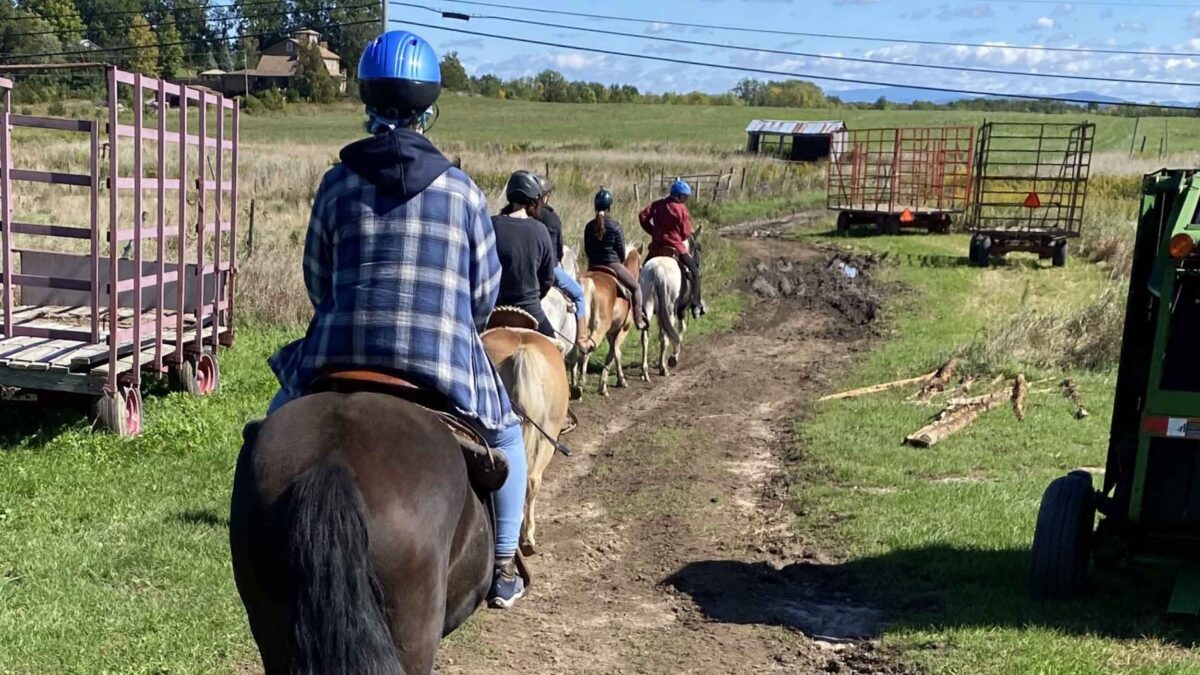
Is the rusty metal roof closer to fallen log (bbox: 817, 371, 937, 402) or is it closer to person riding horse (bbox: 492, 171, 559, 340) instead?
fallen log (bbox: 817, 371, 937, 402)

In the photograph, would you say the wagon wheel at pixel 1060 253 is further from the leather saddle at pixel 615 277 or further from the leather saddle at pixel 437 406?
the leather saddle at pixel 437 406

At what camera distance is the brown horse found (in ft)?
9.34

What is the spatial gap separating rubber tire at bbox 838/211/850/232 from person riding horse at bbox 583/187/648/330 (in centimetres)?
1916

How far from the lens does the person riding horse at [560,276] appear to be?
7879mm

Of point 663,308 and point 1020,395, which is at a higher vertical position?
point 663,308

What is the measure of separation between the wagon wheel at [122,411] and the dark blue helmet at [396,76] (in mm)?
5834

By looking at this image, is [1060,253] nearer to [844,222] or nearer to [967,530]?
[844,222]

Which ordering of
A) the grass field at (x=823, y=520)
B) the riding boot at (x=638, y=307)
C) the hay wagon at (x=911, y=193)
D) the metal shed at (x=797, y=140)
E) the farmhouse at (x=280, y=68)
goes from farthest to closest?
the farmhouse at (x=280, y=68), the metal shed at (x=797, y=140), the hay wagon at (x=911, y=193), the riding boot at (x=638, y=307), the grass field at (x=823, y=520)

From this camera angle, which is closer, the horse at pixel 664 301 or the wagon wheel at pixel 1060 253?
the horse at pixel 664 301

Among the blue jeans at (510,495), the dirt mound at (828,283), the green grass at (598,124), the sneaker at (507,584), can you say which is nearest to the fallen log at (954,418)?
the sneaker at (507,584)

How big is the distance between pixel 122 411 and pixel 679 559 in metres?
4.71

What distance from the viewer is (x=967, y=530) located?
7.41 metres

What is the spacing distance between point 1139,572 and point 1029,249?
1989 centimetres

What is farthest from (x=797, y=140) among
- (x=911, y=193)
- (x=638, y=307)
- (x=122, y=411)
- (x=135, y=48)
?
(x=122, y=411)
